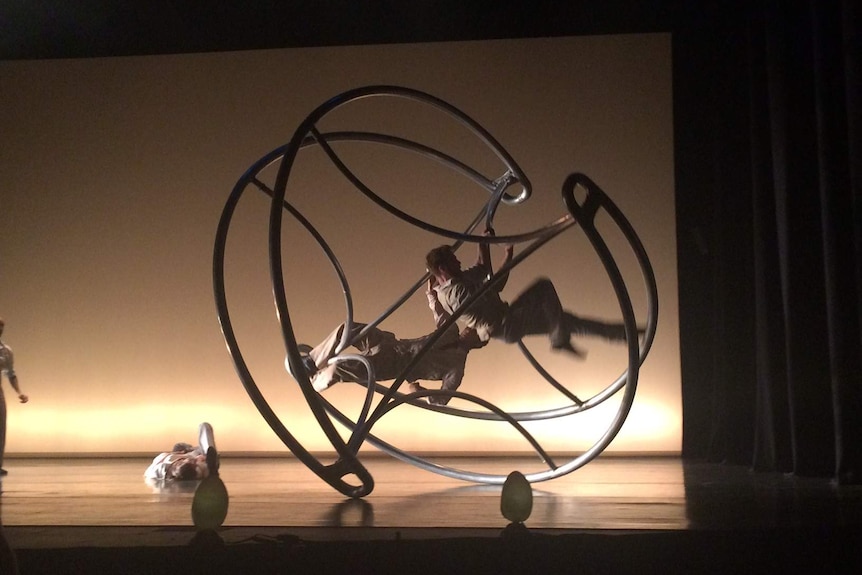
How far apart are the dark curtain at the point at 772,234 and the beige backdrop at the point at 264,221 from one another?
0.65 feet

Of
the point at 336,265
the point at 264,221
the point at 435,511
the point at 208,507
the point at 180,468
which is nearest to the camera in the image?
the point at 208,507

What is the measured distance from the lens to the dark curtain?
3.34 meters

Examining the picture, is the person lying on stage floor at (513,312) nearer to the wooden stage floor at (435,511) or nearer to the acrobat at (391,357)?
the acrobat at (391,357)

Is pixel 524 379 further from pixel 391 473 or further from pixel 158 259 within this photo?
pixel 158 259

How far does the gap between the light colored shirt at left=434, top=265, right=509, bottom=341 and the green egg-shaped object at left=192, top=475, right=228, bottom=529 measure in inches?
45.6

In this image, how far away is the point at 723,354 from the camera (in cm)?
461

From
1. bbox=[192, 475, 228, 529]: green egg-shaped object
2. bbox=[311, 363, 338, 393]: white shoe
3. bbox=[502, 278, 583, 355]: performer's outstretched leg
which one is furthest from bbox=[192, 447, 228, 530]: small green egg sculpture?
bbox=[502, 278, 583, 355]: performer's outstretched leg

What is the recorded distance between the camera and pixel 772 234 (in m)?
3.96

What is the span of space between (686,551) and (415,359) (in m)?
1.25

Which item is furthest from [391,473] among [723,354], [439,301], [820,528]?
[820,528]

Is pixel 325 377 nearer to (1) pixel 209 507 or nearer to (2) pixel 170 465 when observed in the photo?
(1) pixel 209 507

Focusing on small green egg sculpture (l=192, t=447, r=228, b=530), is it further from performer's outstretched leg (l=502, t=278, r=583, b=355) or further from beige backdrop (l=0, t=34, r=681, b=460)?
beige backdrop (l=0, t=34, r=681, b=460)

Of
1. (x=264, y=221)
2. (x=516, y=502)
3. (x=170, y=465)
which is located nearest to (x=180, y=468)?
(x=170, y=465)

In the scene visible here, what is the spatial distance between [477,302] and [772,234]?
1.84 metres
